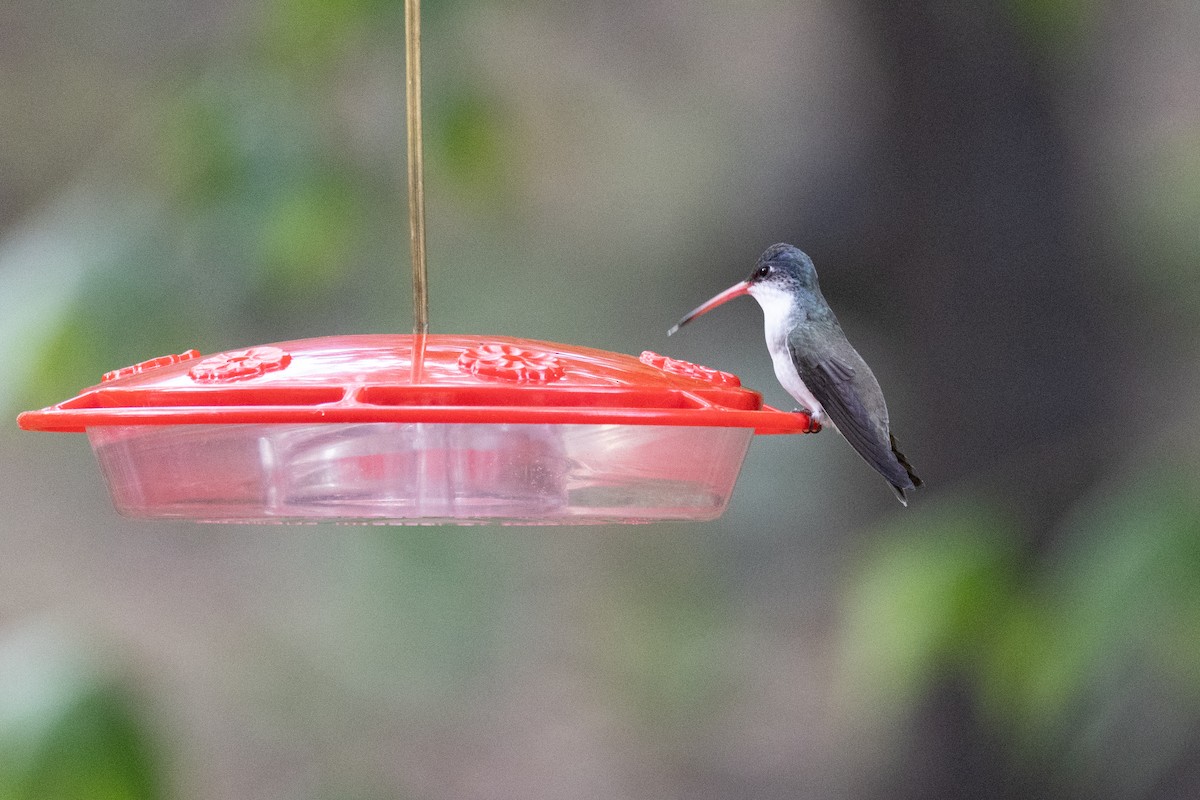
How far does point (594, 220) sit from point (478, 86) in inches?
85.4

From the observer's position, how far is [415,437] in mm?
1522

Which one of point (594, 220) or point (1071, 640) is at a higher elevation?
point (1071, 640)

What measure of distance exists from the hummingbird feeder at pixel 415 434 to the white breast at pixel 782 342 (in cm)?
86

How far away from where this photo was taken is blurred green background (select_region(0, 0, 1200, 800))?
2.56 metres

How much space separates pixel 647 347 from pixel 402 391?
143 inches

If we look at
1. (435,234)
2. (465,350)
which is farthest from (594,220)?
(465,350)

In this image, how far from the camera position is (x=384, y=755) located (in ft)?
17.9

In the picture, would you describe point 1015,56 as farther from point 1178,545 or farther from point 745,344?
point 1178,545

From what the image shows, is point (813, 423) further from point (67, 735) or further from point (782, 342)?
point (67, 735)

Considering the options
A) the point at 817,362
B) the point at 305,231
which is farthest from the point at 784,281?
the point at 305,231

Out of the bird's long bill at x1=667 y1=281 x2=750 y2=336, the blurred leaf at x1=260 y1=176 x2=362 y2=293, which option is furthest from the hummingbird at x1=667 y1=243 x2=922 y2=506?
the blurred leaf at x1=260 y1=176 x2=362 y2=293

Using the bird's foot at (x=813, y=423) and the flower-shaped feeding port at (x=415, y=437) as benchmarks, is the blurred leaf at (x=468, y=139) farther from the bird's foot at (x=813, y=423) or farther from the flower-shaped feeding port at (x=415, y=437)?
the flower-shaped feeding port at (x=415, y=437)

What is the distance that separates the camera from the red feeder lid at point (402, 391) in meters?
1.36

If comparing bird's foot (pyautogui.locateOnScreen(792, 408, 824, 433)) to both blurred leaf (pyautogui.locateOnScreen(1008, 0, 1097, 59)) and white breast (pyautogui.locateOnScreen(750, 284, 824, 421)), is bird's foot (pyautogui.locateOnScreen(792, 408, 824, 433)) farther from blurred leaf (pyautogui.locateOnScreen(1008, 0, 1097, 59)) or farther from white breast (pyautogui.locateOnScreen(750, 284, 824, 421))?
blurred leaf (pyautogui.locateOnScreen(1008, 0, 1097, 59))
